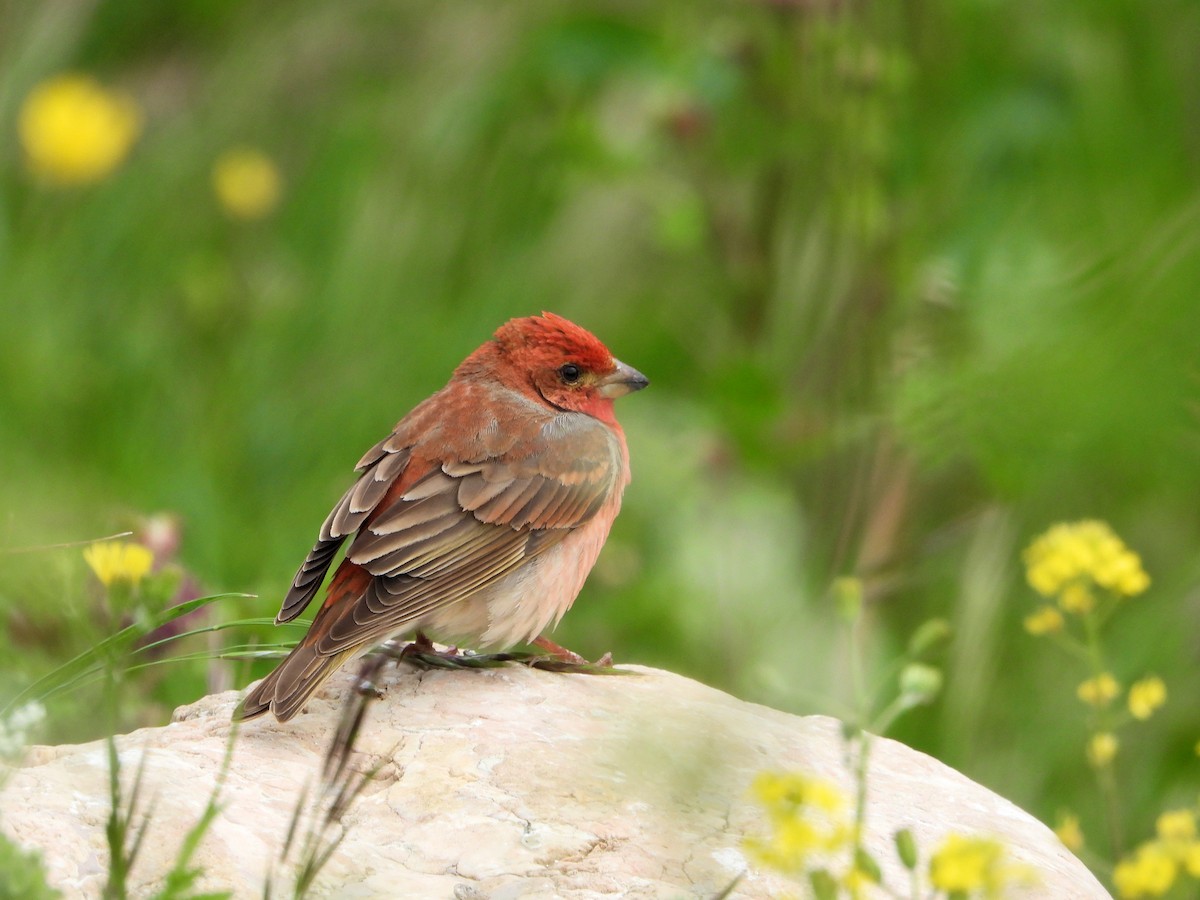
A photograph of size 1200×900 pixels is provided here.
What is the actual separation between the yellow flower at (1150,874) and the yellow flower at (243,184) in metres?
4.79

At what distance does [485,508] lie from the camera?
352 cm

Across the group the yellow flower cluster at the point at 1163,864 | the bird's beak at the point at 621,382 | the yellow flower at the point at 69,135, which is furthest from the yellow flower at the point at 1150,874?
the yellow flower at the point at 69,135

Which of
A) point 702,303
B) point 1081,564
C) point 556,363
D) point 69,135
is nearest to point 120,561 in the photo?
point 1081,564

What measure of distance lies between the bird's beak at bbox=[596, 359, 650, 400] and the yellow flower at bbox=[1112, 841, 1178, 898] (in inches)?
80.8

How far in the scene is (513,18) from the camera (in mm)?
5879

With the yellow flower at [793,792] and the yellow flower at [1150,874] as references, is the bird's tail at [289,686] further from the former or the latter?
the yellow flower at [1150,874]

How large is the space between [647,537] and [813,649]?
2.88m

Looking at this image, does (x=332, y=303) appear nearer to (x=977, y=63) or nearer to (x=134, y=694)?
(x=134, y=694)

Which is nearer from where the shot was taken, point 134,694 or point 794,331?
point 134,694

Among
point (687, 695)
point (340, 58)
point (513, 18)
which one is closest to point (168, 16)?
point (340, 58)

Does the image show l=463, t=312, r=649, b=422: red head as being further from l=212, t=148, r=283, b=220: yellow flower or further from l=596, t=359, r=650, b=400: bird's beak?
l=212, t=148, r=283, b=220: yellow flower

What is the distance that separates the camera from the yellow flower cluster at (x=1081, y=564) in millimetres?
2633

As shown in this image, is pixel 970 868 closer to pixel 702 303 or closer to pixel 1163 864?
pixel 1163 864

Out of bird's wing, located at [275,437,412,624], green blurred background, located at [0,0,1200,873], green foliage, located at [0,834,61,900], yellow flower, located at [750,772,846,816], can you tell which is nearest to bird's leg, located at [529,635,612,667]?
green blurred background, located at [0,0,1200,873]
